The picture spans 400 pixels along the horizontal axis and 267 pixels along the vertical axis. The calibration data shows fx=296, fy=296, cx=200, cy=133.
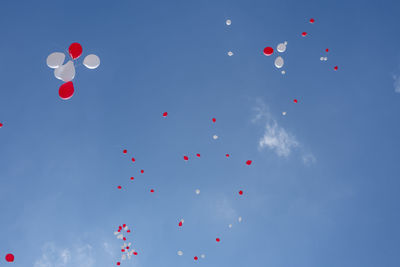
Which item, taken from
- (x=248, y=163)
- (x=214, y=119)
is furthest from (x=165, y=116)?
(x=248, y=163)

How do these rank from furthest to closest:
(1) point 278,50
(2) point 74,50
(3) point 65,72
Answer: (1) point 278,50, (2) point 74,50, (3) point 65,72

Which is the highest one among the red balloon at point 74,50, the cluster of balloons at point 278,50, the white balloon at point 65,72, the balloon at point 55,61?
the cluster of balloons at point 278,50

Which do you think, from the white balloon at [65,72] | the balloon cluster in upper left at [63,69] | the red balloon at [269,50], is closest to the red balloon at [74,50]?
the balloon cluster in upper left at [63,69]

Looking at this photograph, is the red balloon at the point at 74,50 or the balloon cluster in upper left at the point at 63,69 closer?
the balloon cluster in upper left at the point at 63,69

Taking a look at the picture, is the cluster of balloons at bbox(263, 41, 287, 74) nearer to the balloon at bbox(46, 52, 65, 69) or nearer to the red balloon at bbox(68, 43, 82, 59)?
the red balloon at bbox(68, 43, 82, 59)

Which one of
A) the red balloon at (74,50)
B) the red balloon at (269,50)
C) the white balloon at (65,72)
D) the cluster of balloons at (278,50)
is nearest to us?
the white balloon at (65,72)

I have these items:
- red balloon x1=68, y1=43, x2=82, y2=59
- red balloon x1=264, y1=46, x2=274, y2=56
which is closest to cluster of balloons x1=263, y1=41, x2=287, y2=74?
red balloon x1=264, y1=46, x2=274, y2=56

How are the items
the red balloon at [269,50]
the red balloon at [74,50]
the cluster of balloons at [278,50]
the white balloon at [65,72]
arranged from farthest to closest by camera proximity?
the red balloon at [269,50] < the cluster of balloons at [278,50] < the red balloon at [74,50] < the white balloon at [65,72]

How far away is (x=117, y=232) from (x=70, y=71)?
233 inches

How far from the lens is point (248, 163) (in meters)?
10.6

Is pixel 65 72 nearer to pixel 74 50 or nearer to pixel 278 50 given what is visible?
pixel 74 50

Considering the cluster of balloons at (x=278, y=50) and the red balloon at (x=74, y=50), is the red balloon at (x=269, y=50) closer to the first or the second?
the cluster of balloons at (x=278, y=50)

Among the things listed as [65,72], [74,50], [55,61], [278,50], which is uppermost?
[278,50]

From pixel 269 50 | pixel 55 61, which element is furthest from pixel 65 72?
pixel 269 50
